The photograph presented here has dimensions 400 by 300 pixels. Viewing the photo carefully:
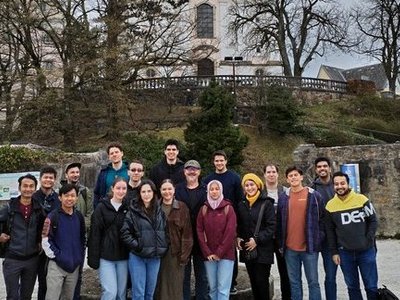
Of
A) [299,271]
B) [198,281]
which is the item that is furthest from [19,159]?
[299,271]

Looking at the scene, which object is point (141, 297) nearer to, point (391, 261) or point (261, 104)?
point (391, 261)

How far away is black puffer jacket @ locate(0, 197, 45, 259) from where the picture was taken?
17.5 ft

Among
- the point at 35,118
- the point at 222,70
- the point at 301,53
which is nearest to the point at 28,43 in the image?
the point at 35,118

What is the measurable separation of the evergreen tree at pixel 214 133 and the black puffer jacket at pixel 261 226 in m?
10.4

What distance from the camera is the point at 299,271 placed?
19.3 ft

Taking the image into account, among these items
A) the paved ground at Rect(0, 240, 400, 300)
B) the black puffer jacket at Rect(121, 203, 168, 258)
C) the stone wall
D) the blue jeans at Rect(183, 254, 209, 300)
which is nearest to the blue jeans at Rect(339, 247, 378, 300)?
the paved ground at Rect(0, 240, 400, 300)

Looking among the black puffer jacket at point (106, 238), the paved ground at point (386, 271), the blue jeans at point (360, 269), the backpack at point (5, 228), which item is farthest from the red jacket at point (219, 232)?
the backpack at point (5, 228)

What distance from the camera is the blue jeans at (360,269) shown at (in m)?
5.70

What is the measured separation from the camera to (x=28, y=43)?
787 inches

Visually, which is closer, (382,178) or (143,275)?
(143,275)

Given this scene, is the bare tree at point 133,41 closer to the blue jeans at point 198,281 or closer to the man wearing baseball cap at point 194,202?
the man wearing baseball cap at point 194,202

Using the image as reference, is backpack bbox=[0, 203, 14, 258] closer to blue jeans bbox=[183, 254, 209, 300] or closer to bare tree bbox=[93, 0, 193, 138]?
blue jeans bbox=[183, 254, 209, 300]

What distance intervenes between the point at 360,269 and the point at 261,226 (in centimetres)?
137

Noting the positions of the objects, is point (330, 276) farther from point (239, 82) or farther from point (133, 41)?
point (239, 82)
